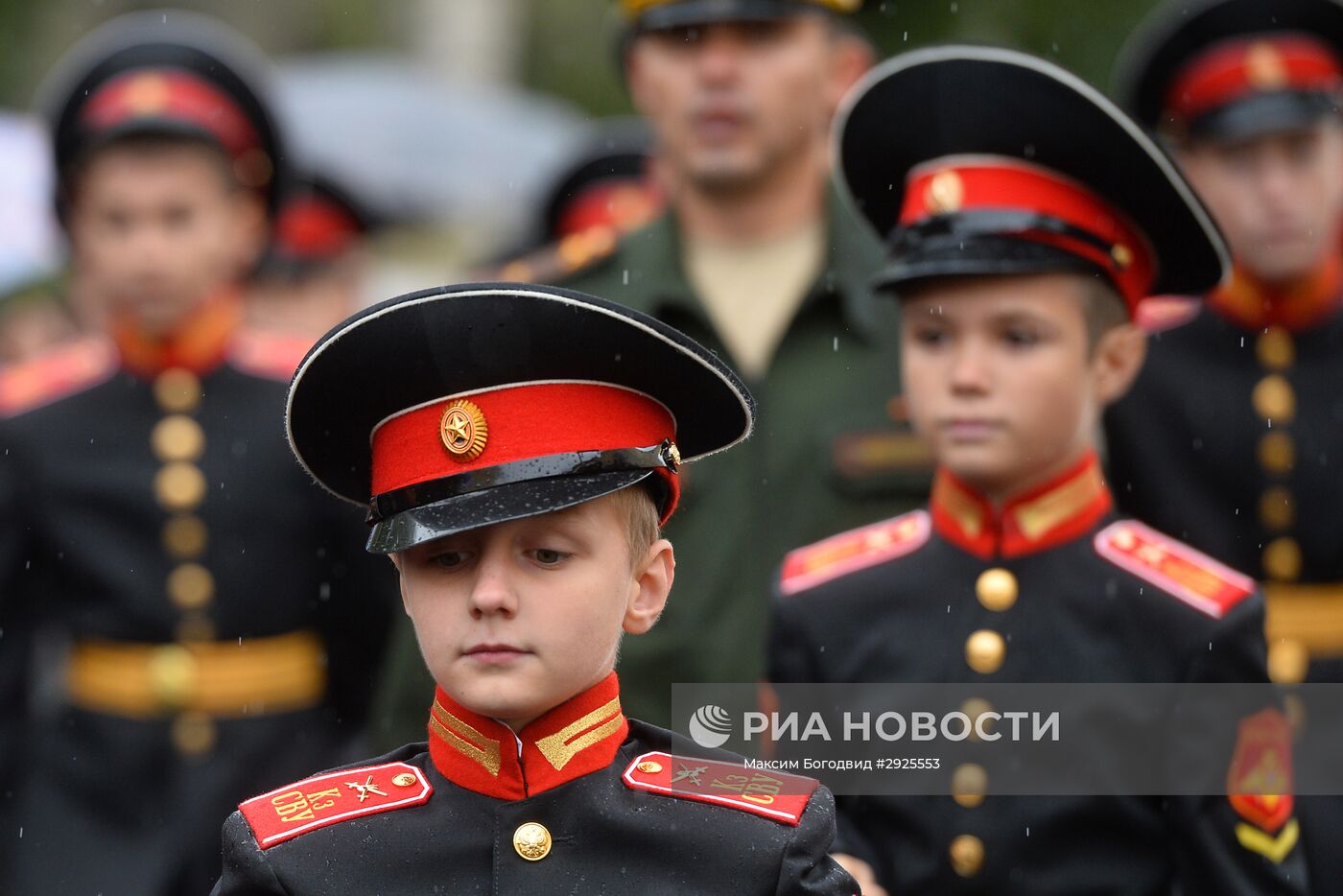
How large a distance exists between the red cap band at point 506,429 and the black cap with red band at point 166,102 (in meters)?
2.91

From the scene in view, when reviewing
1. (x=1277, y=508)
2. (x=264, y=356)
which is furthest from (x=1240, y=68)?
(x=264, y=356)

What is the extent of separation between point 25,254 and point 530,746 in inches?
328

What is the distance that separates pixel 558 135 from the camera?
15367 mm

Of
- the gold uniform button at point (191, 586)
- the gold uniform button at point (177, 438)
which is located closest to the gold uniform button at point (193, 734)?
the gold uniform button at point (191, 586)

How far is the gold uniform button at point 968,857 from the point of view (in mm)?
4492

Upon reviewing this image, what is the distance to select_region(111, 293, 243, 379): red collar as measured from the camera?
6285 millimetres

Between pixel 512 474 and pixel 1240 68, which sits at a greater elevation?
pixel 1240 68

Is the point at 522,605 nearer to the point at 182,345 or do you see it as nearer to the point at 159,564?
the point at 159,564

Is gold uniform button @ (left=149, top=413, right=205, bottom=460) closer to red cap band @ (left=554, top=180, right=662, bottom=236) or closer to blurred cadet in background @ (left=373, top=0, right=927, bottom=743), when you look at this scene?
blurred cadet in background @ (left=373, top=0, right=927, bottom=743)

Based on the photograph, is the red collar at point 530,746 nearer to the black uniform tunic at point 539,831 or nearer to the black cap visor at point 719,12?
the black uniform tunic at point 539,831

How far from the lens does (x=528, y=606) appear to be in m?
3.41

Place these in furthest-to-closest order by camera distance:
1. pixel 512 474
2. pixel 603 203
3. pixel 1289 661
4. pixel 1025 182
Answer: pixel 603 203
pixel 1289 661
pixel 1025 182
pixel 512 474

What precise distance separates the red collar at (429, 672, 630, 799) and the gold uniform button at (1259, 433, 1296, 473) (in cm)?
280

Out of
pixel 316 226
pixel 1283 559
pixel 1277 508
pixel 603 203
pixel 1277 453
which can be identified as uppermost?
pixel 603 203
